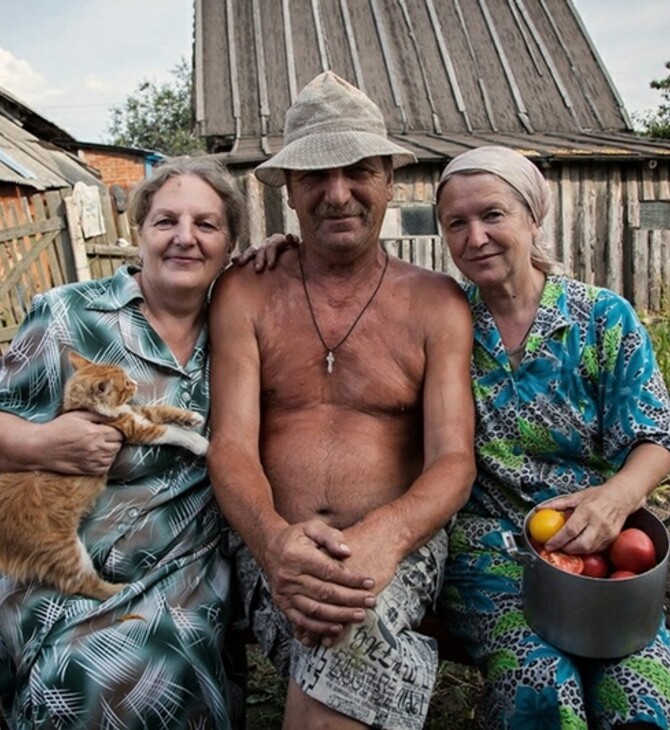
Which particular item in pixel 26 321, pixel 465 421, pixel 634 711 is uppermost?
pixel 26 321

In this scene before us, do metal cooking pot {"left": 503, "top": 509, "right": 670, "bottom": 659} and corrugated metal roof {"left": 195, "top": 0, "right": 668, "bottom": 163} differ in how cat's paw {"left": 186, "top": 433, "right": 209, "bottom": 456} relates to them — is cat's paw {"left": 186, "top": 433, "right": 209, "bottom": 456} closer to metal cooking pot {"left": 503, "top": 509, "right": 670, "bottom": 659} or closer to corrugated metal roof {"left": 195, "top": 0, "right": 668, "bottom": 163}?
metal cooking pot {"left": 503, "top": 509, "right": 670, "bottom": 659}

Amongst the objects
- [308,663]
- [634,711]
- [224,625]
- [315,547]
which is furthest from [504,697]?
[224,625]

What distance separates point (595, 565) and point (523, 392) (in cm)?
63

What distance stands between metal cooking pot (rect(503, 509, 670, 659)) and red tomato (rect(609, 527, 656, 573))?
4cm

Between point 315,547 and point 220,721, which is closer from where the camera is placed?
point 315,547

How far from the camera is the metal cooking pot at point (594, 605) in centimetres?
182

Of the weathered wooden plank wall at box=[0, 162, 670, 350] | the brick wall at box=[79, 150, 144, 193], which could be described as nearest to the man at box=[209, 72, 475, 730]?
the weathered wooden plank wall at box=[0, 162, 670, 350]

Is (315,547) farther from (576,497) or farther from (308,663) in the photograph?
(576,497)

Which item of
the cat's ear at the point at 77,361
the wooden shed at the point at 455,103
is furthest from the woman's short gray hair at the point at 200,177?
the wooden shed at the point at 455,103

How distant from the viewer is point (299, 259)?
A: 278 cm

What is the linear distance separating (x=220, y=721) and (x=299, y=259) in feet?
5.25

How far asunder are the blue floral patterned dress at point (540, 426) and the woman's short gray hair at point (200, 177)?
0.94 metres

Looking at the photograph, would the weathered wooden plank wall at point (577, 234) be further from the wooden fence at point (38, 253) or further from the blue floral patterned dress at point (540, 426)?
the blue floral patterned dress at point (540, 426)

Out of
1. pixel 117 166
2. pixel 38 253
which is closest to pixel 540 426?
pixel 38 253
